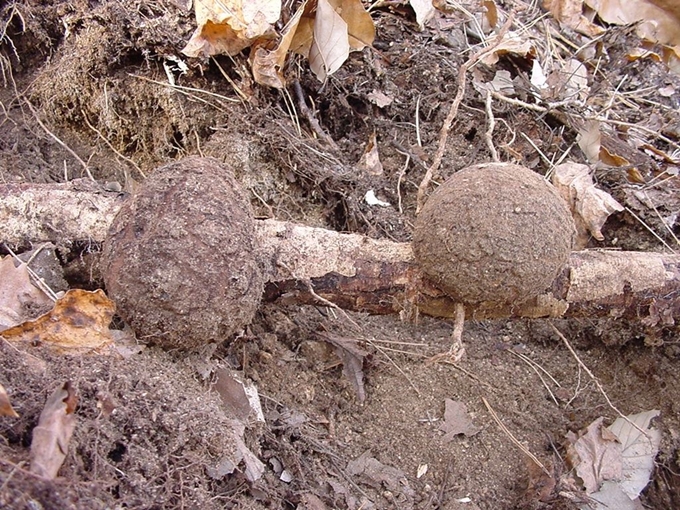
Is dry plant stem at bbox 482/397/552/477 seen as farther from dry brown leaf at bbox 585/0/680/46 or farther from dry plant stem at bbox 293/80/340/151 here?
dry brown leaf at bbox 585/0/680/46

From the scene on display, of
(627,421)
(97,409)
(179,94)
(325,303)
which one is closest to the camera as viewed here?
(97,409)

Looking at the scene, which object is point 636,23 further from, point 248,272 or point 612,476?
point 248,272

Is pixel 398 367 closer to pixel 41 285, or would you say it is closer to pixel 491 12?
pixel 41 285

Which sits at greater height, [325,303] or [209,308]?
[209,308]

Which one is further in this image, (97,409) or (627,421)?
(627,421)

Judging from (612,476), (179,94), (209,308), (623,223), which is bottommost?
(612,476)

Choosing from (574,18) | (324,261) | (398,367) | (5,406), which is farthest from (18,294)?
(574,18)

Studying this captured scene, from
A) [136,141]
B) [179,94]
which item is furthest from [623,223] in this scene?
[136,141]
